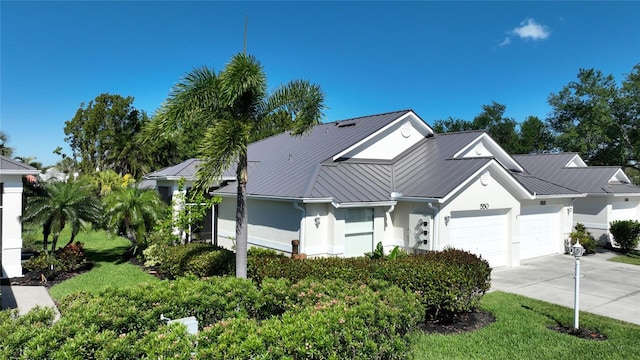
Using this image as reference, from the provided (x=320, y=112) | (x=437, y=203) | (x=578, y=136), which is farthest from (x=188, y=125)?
(x=578, y=136)

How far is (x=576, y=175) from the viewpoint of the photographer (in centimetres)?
2122

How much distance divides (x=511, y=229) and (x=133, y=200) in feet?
47.7

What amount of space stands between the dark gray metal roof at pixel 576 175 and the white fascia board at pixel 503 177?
24.5ft

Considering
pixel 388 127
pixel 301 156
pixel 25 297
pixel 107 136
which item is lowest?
pixel 25 297

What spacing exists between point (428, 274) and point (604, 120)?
36.6 m

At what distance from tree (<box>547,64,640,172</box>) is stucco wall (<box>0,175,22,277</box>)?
42.7 m

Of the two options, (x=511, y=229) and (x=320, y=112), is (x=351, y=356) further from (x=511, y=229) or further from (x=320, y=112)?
(x=511, y=229)

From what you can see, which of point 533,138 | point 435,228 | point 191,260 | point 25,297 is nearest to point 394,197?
point 435,228

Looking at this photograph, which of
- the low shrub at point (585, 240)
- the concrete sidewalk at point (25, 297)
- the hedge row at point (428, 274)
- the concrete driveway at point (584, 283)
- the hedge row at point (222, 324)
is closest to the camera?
the hedge row at point (222, 324)

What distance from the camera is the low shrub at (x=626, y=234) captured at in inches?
722

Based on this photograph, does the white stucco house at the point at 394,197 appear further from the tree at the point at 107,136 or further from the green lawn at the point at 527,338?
the tree at the point at 107,136

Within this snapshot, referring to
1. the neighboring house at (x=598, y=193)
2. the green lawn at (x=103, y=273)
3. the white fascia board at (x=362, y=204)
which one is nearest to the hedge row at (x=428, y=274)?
the white fascia board at (x=362, y=204)

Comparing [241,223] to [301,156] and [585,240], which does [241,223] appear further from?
[585,240]

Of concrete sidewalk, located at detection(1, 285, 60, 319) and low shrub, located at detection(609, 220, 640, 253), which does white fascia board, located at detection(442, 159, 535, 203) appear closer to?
low shrub, located at detection(609, 220, 640, 253)
